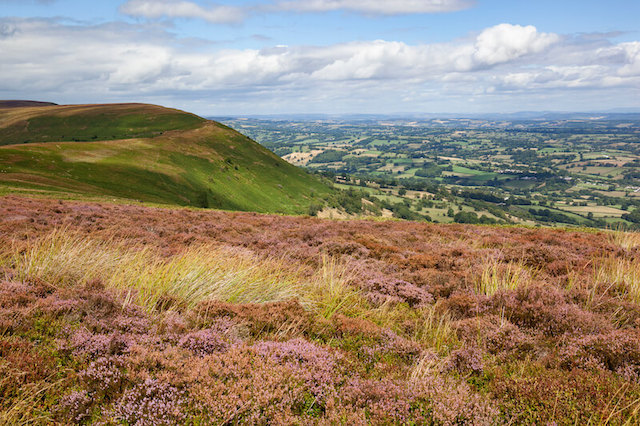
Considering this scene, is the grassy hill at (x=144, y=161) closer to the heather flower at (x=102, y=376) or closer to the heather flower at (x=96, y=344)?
the heather flower at (x=96, y=344)

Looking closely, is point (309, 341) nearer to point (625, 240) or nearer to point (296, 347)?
point (296, 347)

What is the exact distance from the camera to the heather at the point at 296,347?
12.4 feet

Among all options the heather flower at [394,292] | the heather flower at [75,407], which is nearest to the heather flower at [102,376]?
the heather flower at [75,407]

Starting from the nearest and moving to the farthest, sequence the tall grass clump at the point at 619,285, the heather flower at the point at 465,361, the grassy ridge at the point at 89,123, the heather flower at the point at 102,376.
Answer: the heather flower at the point at 102,376 < the heather flower at the point at 465,361 < the tall grass clump at the point at 619,285 < the grassy ridge at the point at 89,123

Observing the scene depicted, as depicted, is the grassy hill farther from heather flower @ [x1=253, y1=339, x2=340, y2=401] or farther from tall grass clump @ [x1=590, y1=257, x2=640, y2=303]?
tall grass clump @ [x1=590, y1=257, x2=640, y2=303]

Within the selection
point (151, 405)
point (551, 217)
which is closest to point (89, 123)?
point (151, 405)

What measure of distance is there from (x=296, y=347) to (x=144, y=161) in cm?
8131

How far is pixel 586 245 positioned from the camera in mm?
14914

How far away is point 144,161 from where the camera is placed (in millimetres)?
74500

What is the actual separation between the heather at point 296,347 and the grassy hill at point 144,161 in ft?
124

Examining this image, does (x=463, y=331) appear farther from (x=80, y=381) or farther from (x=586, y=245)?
(x=586, y=245)

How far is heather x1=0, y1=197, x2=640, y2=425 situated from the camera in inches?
148

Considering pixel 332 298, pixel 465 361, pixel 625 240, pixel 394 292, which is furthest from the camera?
pixel 625 240

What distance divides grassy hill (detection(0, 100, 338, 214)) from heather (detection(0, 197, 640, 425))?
37.7 metres
